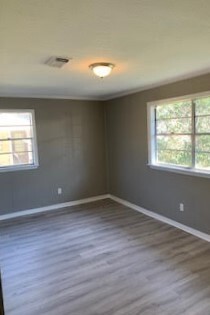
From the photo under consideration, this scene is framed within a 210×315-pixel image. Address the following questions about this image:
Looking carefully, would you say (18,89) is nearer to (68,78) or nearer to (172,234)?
(68,78)

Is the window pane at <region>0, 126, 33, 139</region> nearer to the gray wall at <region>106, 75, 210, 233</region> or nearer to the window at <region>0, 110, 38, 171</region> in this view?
the window at <region>0, 110, 38, 171</region>

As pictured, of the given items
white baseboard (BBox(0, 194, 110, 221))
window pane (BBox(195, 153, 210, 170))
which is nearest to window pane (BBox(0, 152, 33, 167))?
white baseboard (BBox(0, 194, 110, 221))

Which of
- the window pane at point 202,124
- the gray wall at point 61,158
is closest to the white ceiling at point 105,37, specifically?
the window pane at point 202,124

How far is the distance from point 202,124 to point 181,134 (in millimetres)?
412

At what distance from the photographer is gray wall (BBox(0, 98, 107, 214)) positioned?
4863 millimetres

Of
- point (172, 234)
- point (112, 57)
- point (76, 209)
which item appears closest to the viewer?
point (112, 57)

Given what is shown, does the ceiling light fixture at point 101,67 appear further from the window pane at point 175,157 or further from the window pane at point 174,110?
the window pane at point 175,157

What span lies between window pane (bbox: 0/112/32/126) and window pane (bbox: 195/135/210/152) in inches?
125

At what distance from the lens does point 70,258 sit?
10.6 ft

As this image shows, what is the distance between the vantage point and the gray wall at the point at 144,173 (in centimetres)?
364

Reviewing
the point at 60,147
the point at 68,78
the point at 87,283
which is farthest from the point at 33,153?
the point at 87,283

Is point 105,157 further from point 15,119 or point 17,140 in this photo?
point 15,119

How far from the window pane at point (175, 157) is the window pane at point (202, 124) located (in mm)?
410

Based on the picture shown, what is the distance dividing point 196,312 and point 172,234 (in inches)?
64.5
